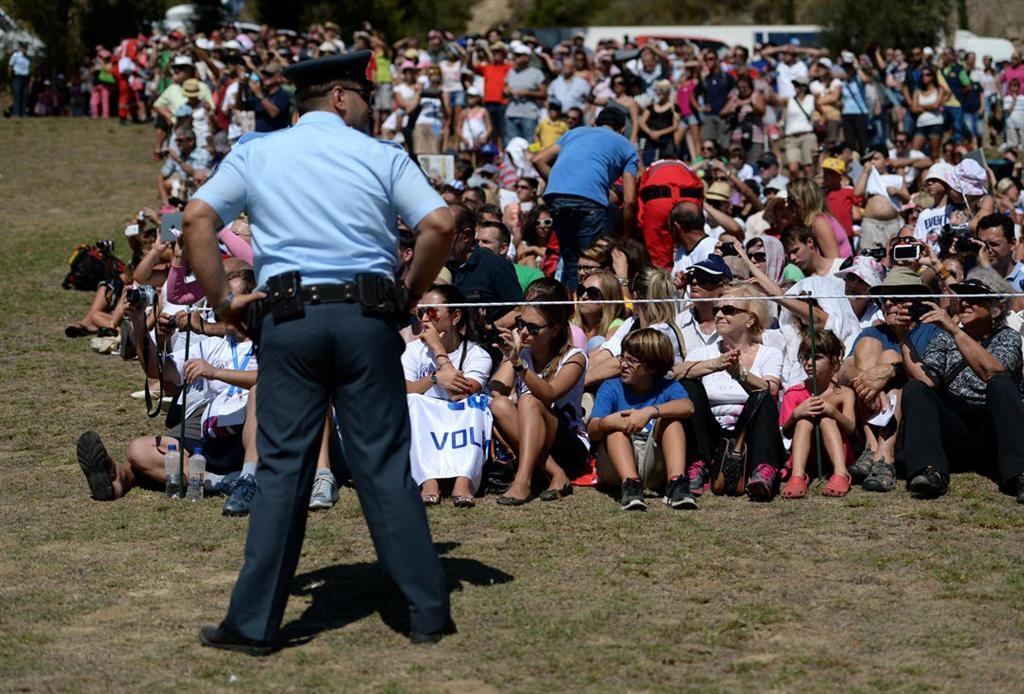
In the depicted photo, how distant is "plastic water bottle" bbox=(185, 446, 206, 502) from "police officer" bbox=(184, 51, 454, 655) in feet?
8.17

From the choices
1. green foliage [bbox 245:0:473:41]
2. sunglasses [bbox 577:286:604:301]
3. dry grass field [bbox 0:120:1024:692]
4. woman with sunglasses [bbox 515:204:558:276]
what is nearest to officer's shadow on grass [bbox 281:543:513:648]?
dry grass field [bbox 0:120:1024:692]

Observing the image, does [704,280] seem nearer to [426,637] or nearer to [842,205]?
[426,637]

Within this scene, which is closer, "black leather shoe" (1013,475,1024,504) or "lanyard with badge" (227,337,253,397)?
"black leather shoe" (1013,475,1024,504)

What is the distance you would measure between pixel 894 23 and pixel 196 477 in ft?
112

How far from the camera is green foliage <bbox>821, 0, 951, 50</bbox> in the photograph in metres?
38.8

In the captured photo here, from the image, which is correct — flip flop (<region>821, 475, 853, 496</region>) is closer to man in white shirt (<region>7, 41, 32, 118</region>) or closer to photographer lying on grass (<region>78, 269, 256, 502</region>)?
photographer lying on grass (<region>78, 269, 256, 502</region>)

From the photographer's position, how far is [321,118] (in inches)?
229

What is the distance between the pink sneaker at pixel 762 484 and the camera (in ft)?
26.2

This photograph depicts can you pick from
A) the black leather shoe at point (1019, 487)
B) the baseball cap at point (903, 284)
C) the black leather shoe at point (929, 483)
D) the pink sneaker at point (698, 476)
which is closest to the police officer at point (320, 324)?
the pink sneaker at point (698, 476)

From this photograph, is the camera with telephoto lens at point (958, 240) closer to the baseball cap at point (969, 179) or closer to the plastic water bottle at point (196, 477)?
the baseball cap at point (969, 179)

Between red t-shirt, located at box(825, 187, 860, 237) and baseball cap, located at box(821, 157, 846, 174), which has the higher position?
baseball cap, located at box(821, 157, 846, 174)

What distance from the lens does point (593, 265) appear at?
34.9ft

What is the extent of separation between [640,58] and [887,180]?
943 centimetres

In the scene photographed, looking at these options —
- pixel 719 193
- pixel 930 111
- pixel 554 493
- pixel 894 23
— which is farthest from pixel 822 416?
pixel 894 23
